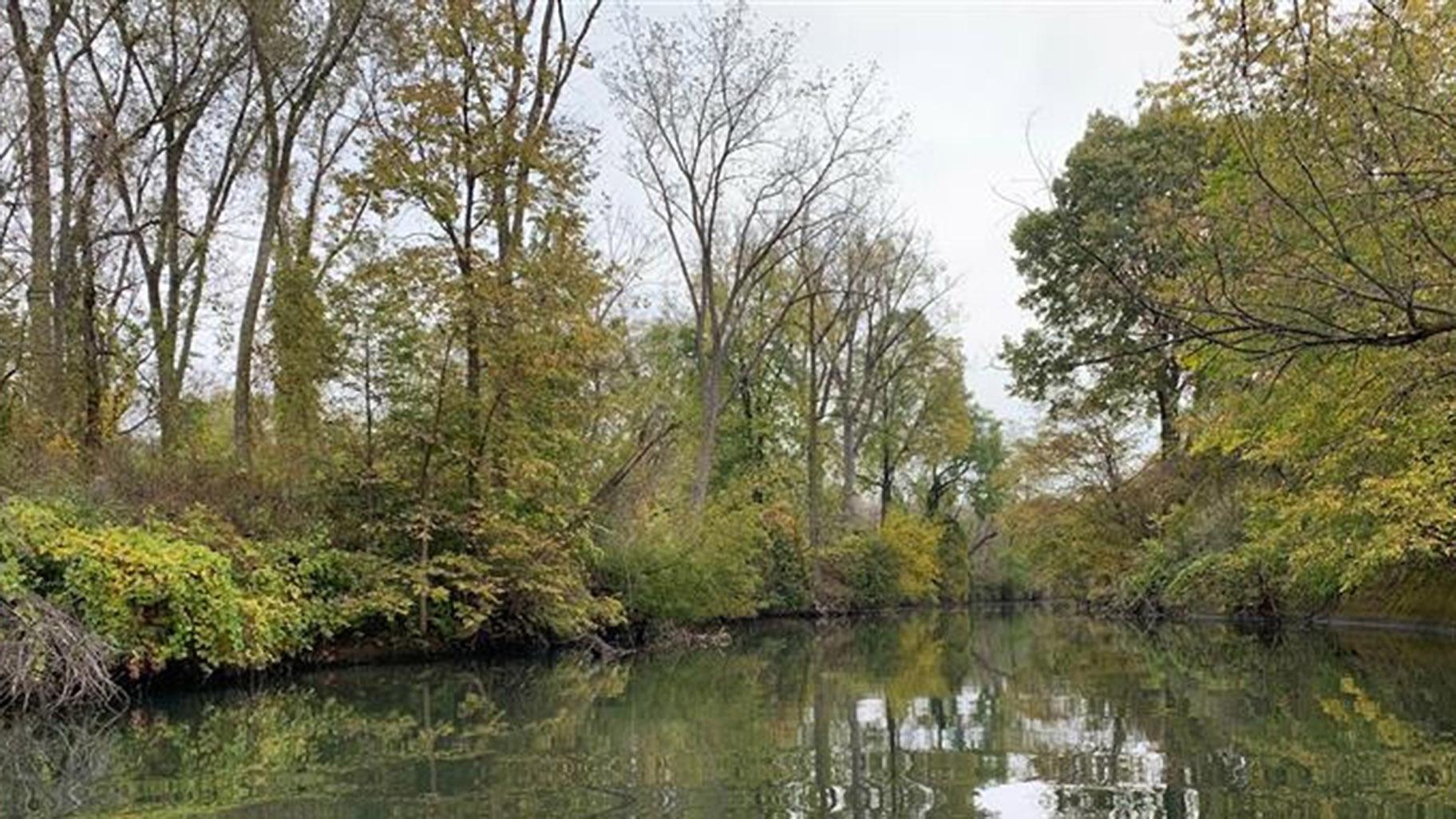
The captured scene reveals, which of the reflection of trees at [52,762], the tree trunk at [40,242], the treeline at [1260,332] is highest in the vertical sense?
the tree trunk at [40,242]

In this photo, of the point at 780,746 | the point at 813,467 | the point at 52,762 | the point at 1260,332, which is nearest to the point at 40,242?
the point at 52,762

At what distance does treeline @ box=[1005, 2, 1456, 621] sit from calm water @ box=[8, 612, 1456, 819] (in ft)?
6.69

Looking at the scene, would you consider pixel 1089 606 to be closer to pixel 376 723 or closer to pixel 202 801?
pixel 376 723

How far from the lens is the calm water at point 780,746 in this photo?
244 inches

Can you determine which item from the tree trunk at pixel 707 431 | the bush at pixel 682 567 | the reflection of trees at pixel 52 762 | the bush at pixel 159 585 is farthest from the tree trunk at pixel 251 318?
the tree trunk at pixel 707 431

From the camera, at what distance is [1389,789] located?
623 cm

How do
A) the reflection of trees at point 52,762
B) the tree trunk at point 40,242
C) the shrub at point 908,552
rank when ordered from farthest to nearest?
1. the shrub at point 908,552
2. the tree trunk at point 40,242
3. the reflection of trees at point 52,762

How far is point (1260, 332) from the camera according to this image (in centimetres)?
418

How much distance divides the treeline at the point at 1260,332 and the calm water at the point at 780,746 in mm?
2040

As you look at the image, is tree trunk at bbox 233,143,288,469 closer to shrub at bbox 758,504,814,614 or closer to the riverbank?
the riverbank

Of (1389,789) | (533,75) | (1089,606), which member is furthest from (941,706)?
(1089,606)

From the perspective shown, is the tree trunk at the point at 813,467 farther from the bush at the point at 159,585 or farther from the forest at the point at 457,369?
the bush at the point at 159,585

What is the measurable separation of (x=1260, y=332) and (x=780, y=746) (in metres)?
4.99

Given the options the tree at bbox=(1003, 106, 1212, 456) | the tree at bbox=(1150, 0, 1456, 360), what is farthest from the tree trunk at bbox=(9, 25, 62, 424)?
the tree at bbox=(1003, 106, 1212, 456)
